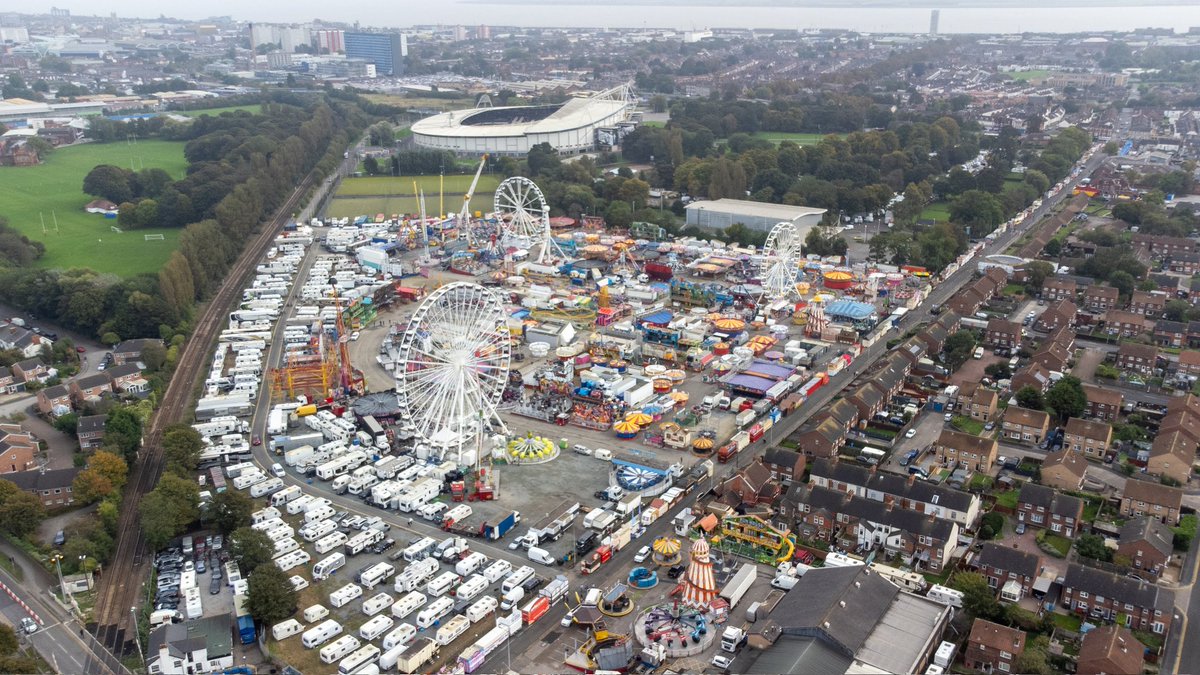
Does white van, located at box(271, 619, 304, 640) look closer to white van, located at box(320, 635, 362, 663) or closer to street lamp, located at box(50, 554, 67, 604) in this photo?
white van, located at box(320, 635, 362, 663)

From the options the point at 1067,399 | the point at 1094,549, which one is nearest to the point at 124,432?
the point at 1094,549

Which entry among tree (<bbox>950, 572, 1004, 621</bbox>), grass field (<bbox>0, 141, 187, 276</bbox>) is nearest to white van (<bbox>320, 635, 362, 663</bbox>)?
tree (<bbox>950, 572, 1004, 621</bbox>)

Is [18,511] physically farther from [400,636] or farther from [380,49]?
[380,49]

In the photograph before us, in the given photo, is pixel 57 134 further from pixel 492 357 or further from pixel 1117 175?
pixel 1117 175

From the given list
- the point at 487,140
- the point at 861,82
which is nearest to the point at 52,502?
the point at 487,140

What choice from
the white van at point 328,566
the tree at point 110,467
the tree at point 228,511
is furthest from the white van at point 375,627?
the tree at point 110,467

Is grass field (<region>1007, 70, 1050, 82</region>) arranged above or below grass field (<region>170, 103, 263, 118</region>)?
above
